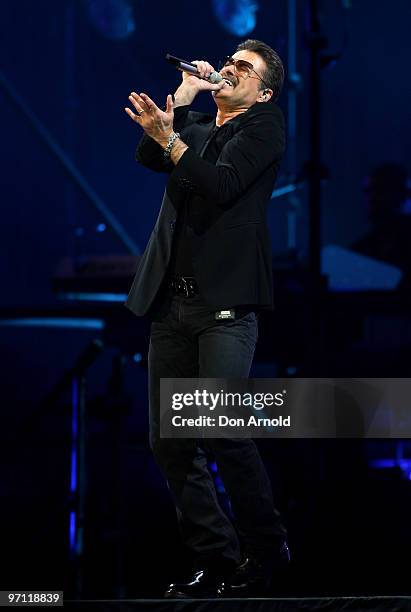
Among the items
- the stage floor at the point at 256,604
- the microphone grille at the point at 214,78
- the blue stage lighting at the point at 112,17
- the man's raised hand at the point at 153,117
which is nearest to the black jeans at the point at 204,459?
the stage floor at the point at 256,604

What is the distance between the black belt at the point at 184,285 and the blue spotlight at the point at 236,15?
104 inches

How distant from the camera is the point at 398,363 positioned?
4031 mm

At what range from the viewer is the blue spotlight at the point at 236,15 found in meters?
4.78

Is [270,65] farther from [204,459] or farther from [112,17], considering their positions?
[112,17]

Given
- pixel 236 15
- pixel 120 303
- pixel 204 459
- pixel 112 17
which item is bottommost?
pixel 204 459

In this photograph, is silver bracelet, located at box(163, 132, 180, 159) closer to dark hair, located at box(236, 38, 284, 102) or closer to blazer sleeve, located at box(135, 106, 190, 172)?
Result: blazer sleeve, located at box(135, 106, 190, 172)

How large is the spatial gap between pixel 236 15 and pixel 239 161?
2.67 m

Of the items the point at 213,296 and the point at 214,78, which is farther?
the point at 214,78

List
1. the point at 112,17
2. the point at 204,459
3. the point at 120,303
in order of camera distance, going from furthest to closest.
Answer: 1. the point at 112,17
2. the point at 120,303
3. the point at 204,459

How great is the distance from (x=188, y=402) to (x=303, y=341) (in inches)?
60.0

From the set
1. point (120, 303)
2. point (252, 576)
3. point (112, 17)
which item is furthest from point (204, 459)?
point (112, 17)

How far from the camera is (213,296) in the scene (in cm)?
241

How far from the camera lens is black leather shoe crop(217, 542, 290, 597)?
2.37 m

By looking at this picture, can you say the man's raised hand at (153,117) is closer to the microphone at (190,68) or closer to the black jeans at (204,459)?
the microphone at (190,68)
